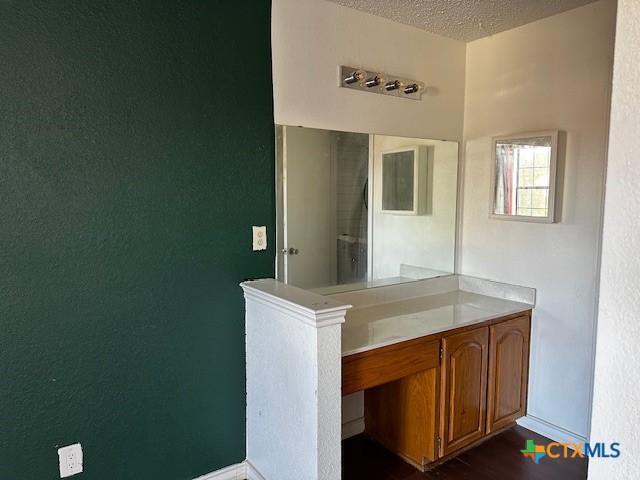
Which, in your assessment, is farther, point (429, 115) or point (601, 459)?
point (429, 115)

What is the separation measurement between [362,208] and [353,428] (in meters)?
1.30

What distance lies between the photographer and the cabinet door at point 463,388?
7.70 ft

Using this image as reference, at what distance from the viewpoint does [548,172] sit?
2.58 m

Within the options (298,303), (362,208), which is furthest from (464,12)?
(298,303)

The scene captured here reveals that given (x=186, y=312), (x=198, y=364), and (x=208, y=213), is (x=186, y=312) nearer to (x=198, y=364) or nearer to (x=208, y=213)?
(x=198, y=364)

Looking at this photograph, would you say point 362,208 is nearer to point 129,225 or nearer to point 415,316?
point 415,316

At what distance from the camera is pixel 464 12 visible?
2523mm

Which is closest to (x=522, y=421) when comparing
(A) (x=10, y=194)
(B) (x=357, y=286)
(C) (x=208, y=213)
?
(B) (x=357, y=286)

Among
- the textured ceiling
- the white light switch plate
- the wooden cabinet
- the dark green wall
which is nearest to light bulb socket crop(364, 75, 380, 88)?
the textured ceiling

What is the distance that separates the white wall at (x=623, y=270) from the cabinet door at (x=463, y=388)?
1375 millimetres

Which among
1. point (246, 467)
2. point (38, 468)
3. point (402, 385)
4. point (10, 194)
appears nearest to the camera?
point (10, 194)

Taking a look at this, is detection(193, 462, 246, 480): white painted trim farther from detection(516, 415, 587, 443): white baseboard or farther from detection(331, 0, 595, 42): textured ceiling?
detection(331, 0, 595, 42): textured ceiling

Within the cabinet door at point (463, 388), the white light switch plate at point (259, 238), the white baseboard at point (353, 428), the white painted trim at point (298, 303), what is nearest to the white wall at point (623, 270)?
the white painted trim at point (298, 303)

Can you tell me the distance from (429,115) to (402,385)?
162 centimetres
